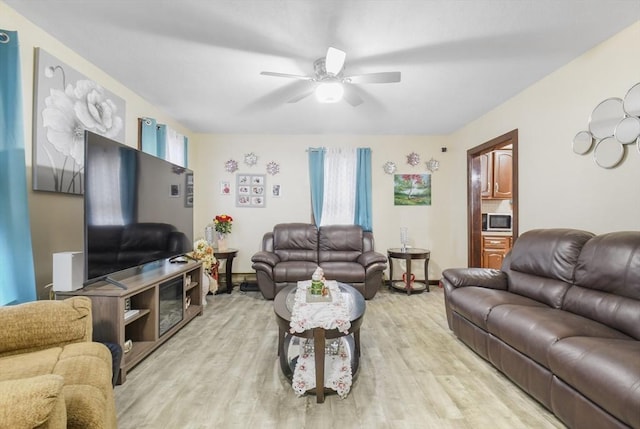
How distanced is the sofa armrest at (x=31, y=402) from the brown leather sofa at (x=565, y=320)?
2054mm

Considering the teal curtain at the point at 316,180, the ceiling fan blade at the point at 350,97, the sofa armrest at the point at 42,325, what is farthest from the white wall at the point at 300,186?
the sofa armrest at the point at 42,325

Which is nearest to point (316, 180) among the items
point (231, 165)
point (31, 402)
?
point (231, 165)

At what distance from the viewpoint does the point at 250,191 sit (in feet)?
15.7

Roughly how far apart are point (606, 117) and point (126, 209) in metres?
3.93

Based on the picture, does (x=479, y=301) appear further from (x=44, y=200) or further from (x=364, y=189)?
(x=44, y=200)

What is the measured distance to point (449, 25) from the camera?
6.59 feet

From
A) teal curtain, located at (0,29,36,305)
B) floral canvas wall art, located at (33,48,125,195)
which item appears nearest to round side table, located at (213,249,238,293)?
floral canvas wall art, located at (33,48,125,195)

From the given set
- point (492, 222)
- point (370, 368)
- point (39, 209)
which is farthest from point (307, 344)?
point (492, 222)

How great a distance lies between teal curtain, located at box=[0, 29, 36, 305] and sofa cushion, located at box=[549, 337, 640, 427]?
3158mm

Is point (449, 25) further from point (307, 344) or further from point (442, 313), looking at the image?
point (442, 313)

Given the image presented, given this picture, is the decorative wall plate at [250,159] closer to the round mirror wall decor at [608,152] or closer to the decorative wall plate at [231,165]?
the decorative wall plate at [231,165]

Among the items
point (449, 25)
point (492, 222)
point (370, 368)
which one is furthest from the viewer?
point (492, 222)

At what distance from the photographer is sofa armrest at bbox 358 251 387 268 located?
3889 millimetres

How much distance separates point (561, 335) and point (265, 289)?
3.11 m
